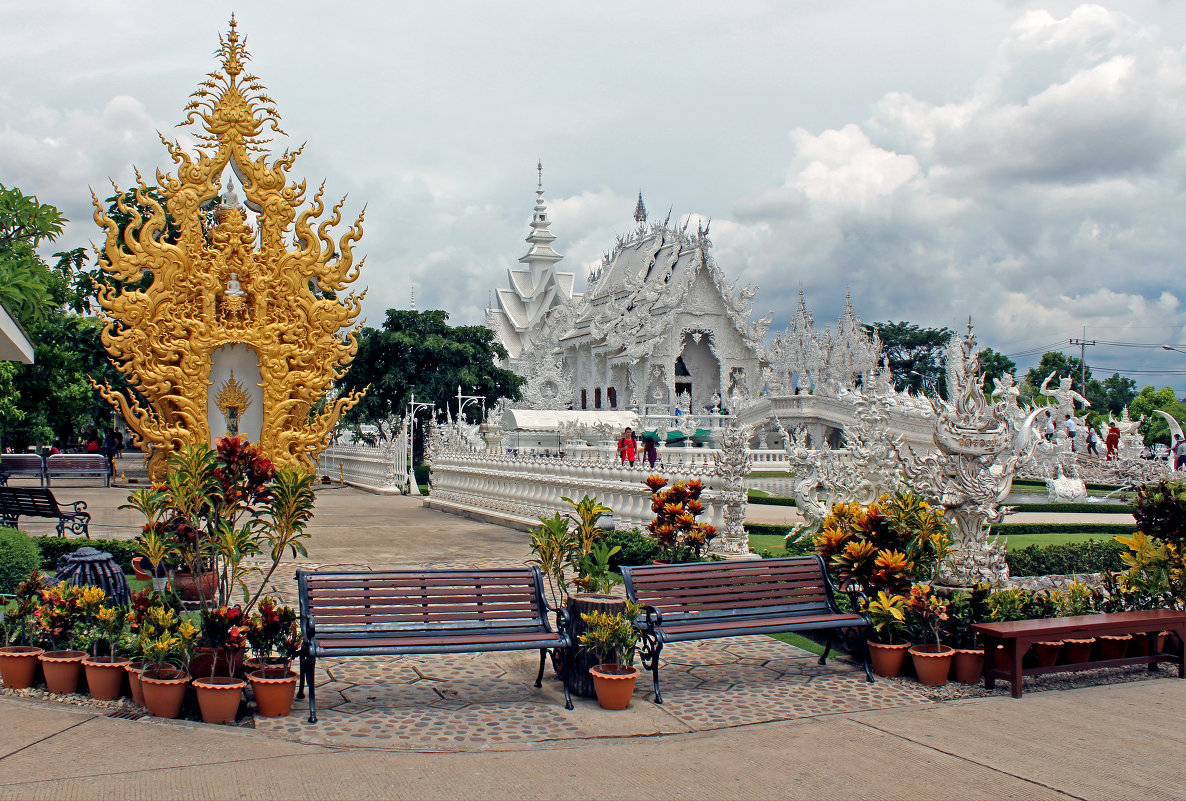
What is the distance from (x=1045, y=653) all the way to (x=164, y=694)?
639cm

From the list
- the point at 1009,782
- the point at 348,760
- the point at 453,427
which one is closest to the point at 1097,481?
the point at 453,427

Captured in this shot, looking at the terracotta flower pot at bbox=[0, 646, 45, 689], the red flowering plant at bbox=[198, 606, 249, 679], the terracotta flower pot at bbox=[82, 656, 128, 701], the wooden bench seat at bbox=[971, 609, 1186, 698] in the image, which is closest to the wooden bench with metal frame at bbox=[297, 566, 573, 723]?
the red flowering plant at bbox=[198, 606, 249, 679]

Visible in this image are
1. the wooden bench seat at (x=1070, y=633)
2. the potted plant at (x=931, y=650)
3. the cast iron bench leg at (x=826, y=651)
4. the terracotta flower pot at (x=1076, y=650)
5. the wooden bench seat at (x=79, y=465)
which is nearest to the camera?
the wooden bench seat at (x=1070, y=633)

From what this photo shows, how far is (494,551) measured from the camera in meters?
13.9

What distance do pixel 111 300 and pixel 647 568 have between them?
7985mm

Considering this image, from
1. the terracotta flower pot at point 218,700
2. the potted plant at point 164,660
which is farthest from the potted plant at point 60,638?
the terracotta flower pot at point 218,700

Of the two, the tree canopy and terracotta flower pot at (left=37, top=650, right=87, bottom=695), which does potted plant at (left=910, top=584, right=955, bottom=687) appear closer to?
terracotta flower pot at (left=37, top=650, right=87, bottom=695)

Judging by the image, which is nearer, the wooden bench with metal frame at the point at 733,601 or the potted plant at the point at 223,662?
the potted plant at the point at 223,662

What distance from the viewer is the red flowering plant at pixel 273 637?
602cm

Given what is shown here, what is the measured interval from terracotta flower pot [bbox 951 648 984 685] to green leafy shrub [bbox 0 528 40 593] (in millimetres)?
8046

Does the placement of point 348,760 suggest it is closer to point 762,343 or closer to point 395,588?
point 395,588

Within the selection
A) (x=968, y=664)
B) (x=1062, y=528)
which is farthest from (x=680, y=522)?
(x=1062, y=528)

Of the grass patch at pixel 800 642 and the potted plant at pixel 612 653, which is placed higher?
the potted plant at pixel 612 653

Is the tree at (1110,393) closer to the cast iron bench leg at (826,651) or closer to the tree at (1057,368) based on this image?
the tree at (1057,368)
